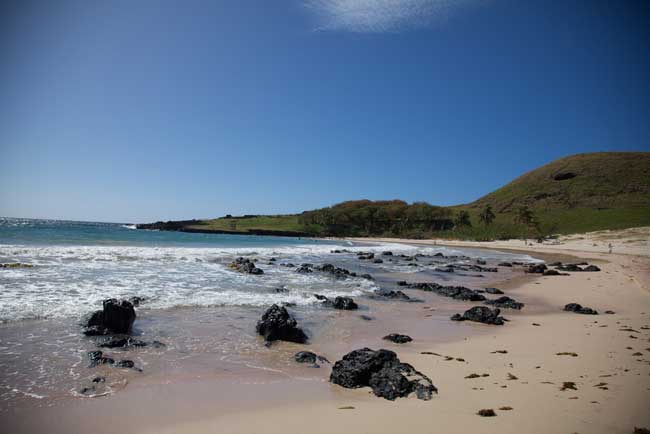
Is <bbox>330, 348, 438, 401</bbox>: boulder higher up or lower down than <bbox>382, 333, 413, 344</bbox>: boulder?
higher up

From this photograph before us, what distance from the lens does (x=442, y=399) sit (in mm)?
5199

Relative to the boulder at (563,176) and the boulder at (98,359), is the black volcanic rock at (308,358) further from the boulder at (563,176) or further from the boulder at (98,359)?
the boulder at (563,176)

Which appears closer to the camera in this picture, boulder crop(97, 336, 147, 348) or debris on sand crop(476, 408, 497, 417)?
debris on sand crop(476, 408, 497, 417)

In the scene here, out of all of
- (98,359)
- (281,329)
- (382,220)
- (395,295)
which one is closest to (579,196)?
(382,220)

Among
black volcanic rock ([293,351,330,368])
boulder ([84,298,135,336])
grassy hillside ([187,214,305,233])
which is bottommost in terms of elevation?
black volcanic rock ([293,351,330,368])

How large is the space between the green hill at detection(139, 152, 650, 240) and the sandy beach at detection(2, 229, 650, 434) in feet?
261

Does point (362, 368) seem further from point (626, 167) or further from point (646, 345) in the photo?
point (626, 167)

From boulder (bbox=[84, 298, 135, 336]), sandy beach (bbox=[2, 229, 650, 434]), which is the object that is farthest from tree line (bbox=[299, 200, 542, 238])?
boulder (bbox=[84, 298, 135, 336])

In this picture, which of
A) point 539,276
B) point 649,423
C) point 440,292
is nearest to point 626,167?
point 539,276

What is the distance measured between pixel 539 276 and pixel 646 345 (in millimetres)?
15995

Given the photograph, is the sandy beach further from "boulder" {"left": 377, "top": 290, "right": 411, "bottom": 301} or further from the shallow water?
"boulder" {"left": 377, "top": 290, "right": 411, "bottom": 301}

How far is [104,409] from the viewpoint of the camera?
4.78m

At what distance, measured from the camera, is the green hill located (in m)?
90.4

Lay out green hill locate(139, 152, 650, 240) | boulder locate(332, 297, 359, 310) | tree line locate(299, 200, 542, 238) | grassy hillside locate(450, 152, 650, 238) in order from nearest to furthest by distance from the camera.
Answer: boulder locate(332, 297, 359, 310) → grassy hillside locate(450, 152, 650, 238) → green hill locate(139, 152, 650, 240) → tree line locate(299, 200, 542, 238)
